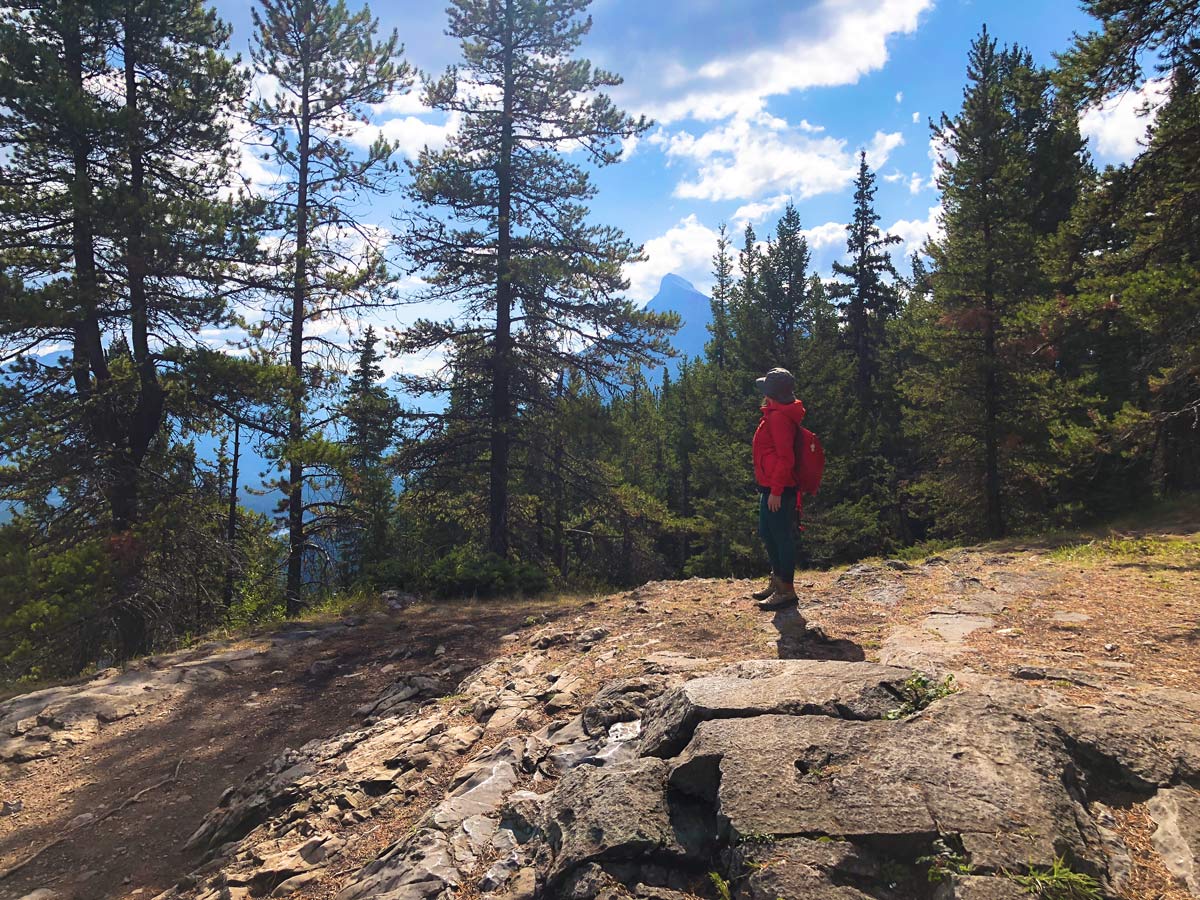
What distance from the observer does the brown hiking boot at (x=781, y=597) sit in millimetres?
6430

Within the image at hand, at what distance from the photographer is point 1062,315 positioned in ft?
33.4

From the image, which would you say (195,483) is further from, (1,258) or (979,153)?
(979,153)

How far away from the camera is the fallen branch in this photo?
15.4 feet

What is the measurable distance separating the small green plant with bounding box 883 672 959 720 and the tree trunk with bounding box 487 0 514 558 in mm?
10804

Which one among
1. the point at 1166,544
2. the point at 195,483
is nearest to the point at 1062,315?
the point at 1166,544

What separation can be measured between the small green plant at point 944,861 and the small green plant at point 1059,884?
5.5 inches

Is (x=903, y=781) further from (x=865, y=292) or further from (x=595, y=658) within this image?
(x=865, y=292)

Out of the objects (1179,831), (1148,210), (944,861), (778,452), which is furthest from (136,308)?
(1148,210)

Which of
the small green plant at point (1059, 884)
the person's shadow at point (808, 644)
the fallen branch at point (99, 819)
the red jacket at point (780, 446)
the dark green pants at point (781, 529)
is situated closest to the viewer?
the small green plant at point (1059, 884)

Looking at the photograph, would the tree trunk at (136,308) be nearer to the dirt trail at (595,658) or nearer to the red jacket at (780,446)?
the dirt trail at (595,658)

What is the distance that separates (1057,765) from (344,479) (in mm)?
11509

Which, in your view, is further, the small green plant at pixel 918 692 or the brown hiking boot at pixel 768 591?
the brown hiking boot at pixel 768 591

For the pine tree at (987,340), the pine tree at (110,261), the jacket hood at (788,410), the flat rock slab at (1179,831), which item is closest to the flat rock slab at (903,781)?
the flat rock slab at (1179,831)

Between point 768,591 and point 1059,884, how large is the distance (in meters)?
4.75
